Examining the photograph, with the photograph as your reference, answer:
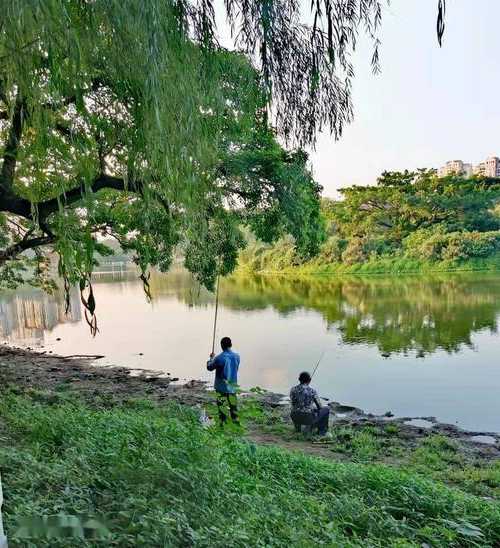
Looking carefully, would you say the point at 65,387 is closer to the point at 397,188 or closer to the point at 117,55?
the point at 117,55

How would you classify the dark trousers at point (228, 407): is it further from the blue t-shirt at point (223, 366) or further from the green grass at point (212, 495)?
the blue t-shirt at point (223, 366)

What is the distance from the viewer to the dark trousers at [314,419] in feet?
17.7

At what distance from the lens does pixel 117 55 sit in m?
1.76

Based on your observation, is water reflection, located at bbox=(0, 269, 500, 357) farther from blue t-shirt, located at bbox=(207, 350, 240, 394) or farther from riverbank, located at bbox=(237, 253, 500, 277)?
blue t-shirt, located at bbox=(207, 350, 240, 394)

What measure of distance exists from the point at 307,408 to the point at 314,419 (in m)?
0.15

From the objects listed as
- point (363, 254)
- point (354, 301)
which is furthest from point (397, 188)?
point (354, 301)

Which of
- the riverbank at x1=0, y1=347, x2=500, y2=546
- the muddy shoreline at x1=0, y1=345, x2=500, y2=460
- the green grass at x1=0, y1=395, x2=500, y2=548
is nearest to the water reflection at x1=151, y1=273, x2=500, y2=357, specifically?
the muddy shoreline at x1=0, y1=345, x2=500, y2=460

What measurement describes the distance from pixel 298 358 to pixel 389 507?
788cm

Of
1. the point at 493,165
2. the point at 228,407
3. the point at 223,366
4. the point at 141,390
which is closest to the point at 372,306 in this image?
the point at 141,390

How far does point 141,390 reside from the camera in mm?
8297

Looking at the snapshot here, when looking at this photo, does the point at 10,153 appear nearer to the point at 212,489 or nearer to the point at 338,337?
the point at 212,489

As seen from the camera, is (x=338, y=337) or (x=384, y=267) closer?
(x=338, y=337)

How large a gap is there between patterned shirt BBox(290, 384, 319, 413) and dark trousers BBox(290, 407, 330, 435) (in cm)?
5

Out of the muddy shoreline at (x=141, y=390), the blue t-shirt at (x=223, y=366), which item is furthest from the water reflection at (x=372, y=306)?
the blue t-shirt at (x=223, y=366)
